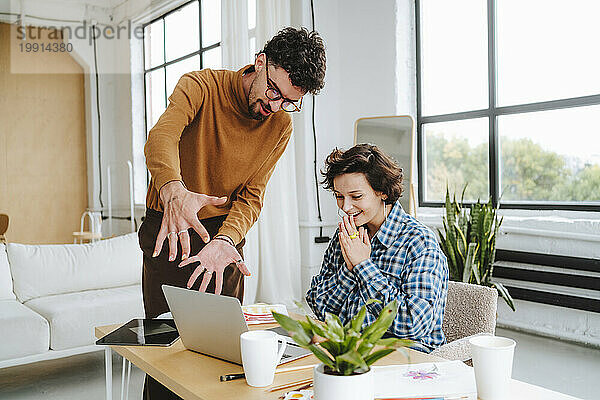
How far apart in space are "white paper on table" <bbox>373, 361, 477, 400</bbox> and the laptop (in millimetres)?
254

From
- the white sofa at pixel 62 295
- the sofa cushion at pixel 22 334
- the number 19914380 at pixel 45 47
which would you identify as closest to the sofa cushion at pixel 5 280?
the white sofa at pixel 62 295

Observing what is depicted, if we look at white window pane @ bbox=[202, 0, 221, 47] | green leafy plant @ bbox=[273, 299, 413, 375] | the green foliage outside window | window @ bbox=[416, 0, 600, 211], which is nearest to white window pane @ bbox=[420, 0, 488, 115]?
window @ bbox=[416, 0, 600, 211]

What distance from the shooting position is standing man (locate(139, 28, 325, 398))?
5.23 ft

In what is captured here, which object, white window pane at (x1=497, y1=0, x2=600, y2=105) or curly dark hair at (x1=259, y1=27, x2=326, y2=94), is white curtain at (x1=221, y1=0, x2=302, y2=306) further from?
curly dark hair at (x1=259, y1=27, x2=326, y2=94)

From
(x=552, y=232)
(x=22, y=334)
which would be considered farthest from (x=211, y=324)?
(x=552, y=232)

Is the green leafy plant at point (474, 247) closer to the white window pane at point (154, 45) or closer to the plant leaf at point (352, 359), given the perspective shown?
the plant leaf at point (352, 359)

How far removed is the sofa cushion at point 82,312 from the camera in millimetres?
2916

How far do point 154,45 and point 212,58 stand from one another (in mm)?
622

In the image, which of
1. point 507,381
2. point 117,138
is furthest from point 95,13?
point 507,381

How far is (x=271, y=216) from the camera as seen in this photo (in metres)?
4.62

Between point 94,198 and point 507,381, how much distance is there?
13.9ft

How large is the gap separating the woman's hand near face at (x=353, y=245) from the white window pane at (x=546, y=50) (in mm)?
2648

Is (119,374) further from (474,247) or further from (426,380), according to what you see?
(426,380)

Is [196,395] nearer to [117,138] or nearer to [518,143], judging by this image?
[518,143]
